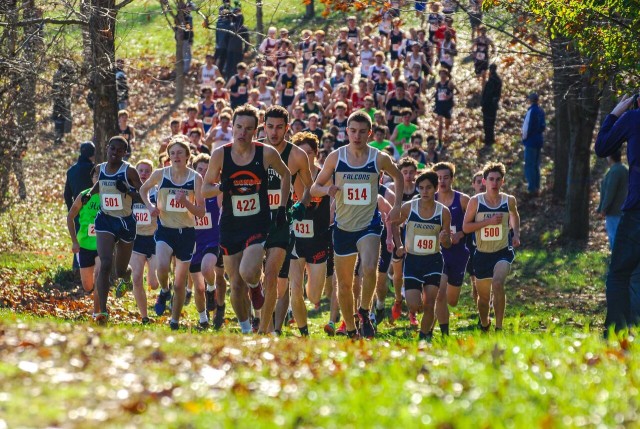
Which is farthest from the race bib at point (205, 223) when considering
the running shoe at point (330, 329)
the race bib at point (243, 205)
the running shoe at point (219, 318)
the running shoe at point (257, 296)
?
the race bib at point (243, 205)

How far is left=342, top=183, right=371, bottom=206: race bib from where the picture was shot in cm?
1177

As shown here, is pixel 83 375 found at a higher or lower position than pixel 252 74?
lower

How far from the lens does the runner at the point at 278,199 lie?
441 inches

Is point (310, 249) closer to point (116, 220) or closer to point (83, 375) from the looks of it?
point (116, 220)

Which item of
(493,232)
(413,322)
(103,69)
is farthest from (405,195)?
(103,69)

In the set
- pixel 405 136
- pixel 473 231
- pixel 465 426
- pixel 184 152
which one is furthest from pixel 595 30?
pixel 405 136

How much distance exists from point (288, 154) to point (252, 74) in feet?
55.8

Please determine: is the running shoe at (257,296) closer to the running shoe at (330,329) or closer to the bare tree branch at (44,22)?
the running shoe at (330,329)

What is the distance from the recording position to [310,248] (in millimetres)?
12773

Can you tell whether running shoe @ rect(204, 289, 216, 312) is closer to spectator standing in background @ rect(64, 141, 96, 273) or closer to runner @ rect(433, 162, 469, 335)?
spectator standing in background @ rect(64, 141, 96, 273)

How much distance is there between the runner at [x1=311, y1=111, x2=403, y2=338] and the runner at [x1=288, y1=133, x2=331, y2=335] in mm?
785

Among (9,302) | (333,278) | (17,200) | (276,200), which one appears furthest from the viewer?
(17,200)

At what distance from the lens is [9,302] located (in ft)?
50.9

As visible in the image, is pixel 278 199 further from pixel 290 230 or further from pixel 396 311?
pixel 396 311
